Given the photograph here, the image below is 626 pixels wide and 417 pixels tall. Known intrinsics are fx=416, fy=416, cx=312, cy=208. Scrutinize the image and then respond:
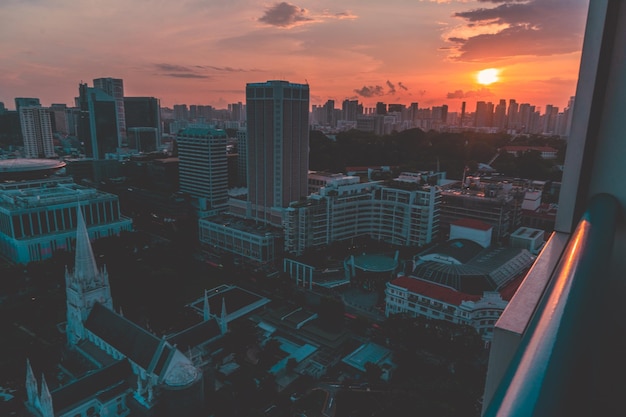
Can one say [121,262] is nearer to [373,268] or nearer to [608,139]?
[373,268]

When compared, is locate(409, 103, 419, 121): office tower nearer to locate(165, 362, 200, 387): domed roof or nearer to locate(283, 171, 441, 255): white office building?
locate(283, 171, 441, 255): white office building

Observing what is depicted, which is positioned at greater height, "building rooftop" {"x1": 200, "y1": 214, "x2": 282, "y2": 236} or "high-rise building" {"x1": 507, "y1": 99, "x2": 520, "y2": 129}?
"high-rise building" {"x1": 507, "y1": 99, "x2": 520, "y2": 129}

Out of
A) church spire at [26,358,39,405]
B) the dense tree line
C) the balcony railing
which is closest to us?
the balcony railing

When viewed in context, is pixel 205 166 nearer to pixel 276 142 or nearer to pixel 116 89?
pixel 276 142

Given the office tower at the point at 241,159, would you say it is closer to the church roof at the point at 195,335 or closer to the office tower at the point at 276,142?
the office tower at the point at 276,142

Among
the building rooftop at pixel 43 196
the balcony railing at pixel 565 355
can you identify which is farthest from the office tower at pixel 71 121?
the balcony railing at pixel 565 355

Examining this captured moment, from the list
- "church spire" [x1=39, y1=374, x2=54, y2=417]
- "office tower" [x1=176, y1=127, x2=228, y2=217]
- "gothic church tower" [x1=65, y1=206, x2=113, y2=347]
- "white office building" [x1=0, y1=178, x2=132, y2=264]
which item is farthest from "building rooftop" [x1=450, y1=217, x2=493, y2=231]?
"white office building" [x1=0, y1=178, x2=132, y2=264]

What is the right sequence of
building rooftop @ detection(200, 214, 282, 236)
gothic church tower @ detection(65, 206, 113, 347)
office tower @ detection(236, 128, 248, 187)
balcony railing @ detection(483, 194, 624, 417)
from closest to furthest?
balcony railing @ detection(483, 194, 624, 417), gothic church tower @ detection(65, 206, 113, 347), building rooftop @ detection(200, 214, 282, 236), office tower @ detection(236, 128, 248, 187)
